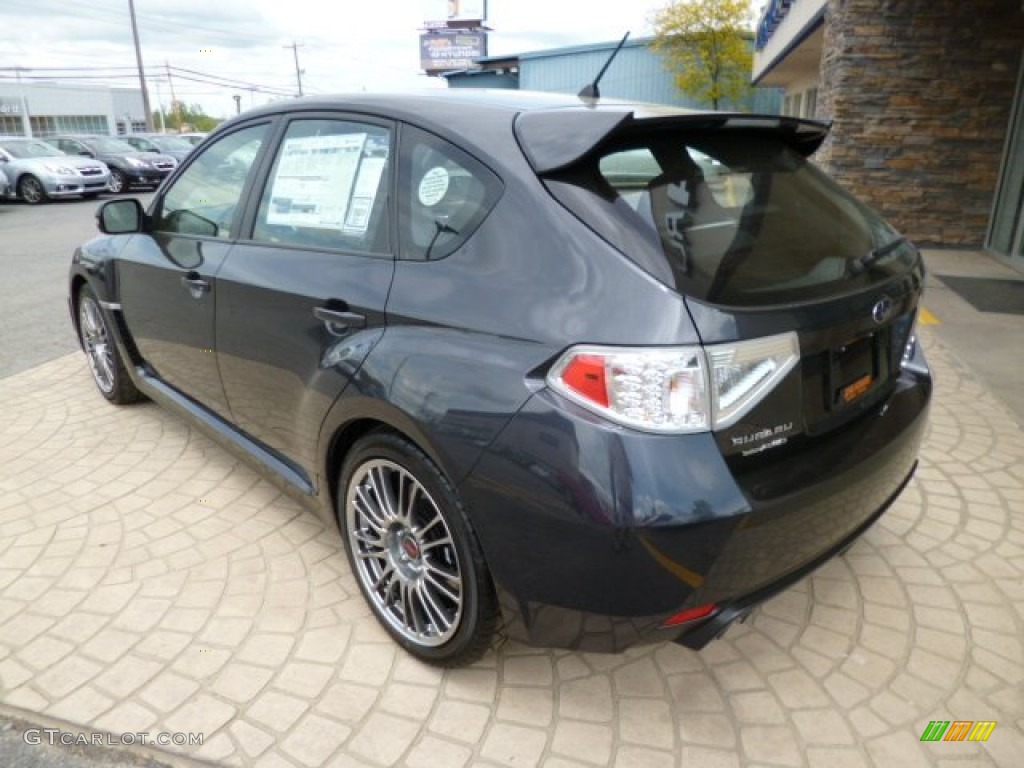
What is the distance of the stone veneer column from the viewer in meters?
8.48

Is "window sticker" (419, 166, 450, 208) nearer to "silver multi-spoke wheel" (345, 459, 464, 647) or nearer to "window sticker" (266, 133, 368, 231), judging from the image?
"window sticker" (266, 133, 368, 231)

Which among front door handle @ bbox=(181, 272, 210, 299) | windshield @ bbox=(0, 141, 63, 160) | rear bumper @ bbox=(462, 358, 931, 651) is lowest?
rear bumper @ bbox=(462, 358, 931, 651)

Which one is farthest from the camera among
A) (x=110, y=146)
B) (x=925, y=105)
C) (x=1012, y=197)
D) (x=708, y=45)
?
(x=708, y=45)

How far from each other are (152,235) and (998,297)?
273 inches

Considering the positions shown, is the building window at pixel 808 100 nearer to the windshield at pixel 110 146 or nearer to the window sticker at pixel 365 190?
the windshield at pixel 110 146

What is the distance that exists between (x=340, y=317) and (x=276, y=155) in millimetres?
914

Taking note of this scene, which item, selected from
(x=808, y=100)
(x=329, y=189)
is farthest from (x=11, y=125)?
(x=329, y=189)

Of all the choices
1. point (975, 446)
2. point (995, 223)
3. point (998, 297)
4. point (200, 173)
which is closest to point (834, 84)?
point (995, 223)

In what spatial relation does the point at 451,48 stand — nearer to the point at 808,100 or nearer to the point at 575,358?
the point at 808,100

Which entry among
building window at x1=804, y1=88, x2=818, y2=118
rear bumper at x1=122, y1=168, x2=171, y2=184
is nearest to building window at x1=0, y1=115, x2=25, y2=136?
rear bumper at x1=122, y1=168, x2=171, y2=184

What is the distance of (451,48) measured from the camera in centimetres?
6338

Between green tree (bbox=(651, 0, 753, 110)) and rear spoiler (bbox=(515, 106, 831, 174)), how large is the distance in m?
27.4

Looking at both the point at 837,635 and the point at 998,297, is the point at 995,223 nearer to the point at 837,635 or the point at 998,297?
the point at 998,297

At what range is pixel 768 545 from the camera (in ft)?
5.96
